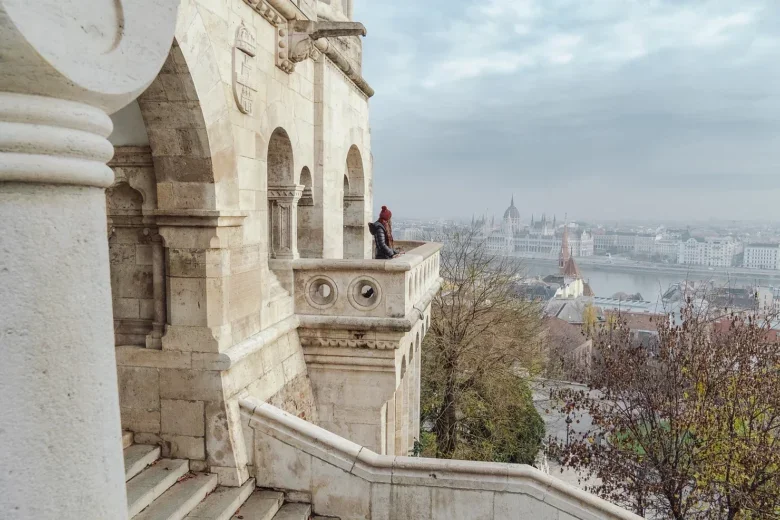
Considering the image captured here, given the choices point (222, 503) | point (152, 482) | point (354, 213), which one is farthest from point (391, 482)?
point (354, 213)

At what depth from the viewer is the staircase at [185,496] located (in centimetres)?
454

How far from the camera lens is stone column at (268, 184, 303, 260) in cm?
720

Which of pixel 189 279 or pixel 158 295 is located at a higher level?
pixel 189 279

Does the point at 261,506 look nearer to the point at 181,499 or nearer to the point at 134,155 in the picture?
the point at 181,499

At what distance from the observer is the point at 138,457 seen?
5.02 metres

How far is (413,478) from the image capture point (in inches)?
198

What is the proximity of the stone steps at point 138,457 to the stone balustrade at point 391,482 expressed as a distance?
2.59 ft

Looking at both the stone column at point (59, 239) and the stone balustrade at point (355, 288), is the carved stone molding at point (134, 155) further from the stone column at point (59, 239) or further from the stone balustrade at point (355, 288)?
the stone column at point (59, 239)

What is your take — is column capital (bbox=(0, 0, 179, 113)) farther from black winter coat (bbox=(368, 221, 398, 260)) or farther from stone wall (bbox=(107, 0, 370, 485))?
black winter coat (bbox=(368, 221, 398, 260))

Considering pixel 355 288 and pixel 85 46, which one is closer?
pixel 85 46

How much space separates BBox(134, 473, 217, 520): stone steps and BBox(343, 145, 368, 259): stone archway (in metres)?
7.06

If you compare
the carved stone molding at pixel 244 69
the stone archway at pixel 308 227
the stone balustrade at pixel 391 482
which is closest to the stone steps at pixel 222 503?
the stone balustrade at pixel 391 482

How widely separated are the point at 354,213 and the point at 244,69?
646 cm

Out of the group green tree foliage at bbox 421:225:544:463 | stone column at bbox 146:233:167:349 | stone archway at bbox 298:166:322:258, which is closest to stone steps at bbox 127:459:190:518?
stone column at bbox 146:233:167:349
